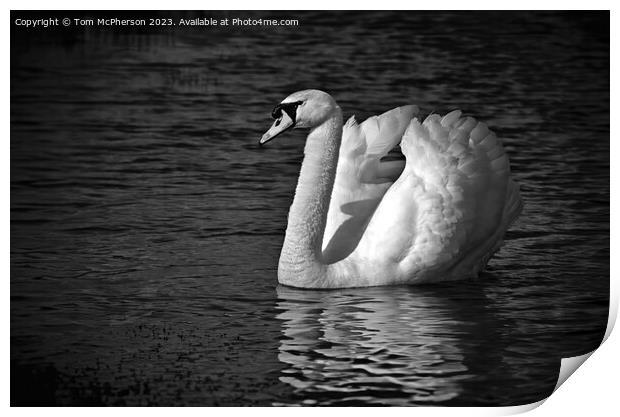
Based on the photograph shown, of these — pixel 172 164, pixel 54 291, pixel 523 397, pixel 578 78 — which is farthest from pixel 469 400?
pixel 172 164

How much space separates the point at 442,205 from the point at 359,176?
0.63 m

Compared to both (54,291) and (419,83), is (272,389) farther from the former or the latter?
(419,83)

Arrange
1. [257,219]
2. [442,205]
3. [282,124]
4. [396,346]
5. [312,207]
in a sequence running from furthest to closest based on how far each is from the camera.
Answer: [257,219] < [442,205] < [312,207] < [282,124] < [396,346]

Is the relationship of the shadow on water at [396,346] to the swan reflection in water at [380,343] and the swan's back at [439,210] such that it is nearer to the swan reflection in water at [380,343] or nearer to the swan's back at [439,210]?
the swan reflection in water at [380,343]

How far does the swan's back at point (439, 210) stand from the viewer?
8844mm

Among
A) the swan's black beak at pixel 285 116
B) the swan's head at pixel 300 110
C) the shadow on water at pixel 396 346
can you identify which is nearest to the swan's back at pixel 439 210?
the shadow on water at pixel 396 346

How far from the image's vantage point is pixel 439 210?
8.88m

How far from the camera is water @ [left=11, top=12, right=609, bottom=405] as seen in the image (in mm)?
7715

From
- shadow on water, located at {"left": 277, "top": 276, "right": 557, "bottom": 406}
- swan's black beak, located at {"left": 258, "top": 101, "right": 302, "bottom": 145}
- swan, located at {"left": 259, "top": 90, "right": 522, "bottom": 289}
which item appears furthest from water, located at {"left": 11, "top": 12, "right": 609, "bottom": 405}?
swan's black beak, located at {"left": 258, "top": 101, "right": 302, "bottom": 145}

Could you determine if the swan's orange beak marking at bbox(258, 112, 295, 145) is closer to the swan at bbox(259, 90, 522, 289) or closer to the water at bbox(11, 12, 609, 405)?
the swan at bbox(259, 90, 522, 289)

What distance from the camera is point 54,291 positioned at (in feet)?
28.6

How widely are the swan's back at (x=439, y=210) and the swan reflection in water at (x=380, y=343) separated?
15 cm

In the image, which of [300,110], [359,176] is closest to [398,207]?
[359,176]

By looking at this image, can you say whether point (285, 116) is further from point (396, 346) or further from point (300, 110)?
point (396, 346)
